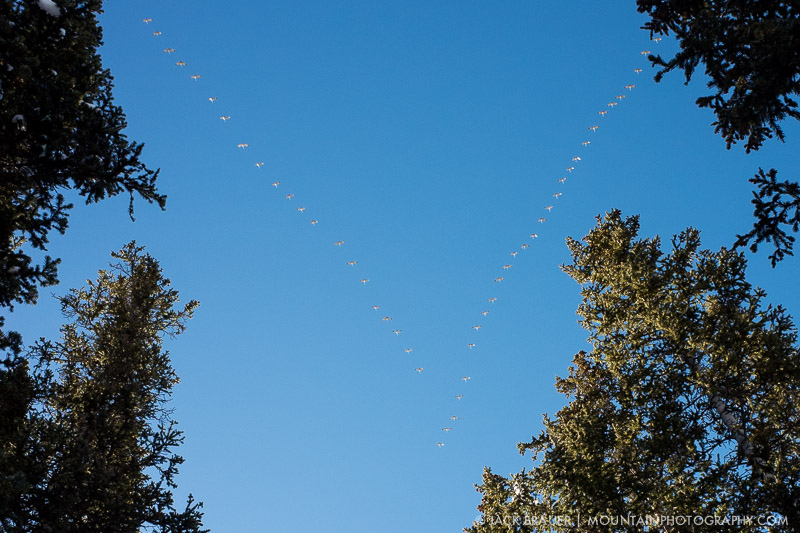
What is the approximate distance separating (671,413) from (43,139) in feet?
Answer: 38.3

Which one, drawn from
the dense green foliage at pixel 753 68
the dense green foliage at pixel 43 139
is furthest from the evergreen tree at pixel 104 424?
the dense green foliage at pixel 753 68

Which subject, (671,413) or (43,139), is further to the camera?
(671,413)

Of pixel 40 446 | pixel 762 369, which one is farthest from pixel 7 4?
pixel 762 369

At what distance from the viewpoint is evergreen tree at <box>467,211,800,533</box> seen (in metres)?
8.77

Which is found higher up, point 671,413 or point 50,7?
point 50,7

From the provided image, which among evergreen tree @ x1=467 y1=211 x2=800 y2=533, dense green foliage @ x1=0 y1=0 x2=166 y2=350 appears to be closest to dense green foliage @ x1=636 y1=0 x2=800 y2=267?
evergreen tree @ x1=467 y1=211 x2=800 y2=533

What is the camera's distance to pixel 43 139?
7.27 metres

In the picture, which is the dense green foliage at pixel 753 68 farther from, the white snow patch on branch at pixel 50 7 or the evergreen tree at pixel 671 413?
the white snow patch on branch at pixel 50 7

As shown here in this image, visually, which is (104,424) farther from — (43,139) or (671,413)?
(671,413)

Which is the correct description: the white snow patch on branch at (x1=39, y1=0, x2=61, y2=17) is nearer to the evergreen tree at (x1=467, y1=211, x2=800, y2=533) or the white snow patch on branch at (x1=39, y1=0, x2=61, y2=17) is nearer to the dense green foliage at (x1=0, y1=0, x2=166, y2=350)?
the dense green foliage at (x1=0, y1=0, x2=166, y2=350)

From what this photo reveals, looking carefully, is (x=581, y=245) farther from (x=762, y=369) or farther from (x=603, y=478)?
(x=603, y=478)

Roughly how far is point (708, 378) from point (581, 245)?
16.9 feet

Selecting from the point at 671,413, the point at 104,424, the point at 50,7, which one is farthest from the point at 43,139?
the point at 671,413

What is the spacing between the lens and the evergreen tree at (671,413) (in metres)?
8.77
